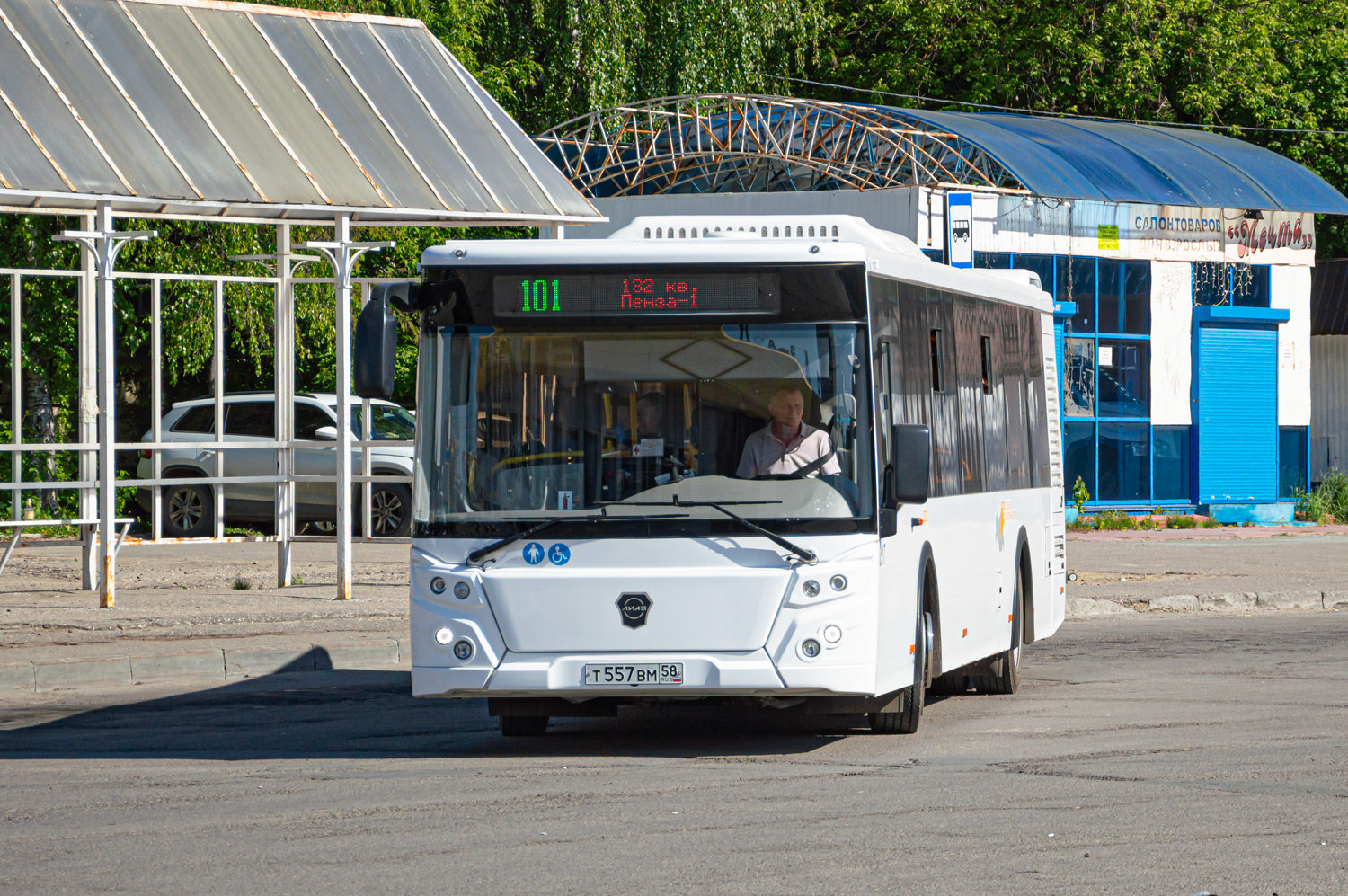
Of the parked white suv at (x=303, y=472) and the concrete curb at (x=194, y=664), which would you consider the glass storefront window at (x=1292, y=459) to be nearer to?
the parked white suv at (x=303, y=472)

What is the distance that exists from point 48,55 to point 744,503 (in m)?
9.61

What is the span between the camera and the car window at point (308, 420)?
25.9 m

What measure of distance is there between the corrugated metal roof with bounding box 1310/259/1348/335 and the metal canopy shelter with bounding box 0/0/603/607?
20811 millimetres

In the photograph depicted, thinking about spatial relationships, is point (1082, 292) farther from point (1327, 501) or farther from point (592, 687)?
point (592, 687)

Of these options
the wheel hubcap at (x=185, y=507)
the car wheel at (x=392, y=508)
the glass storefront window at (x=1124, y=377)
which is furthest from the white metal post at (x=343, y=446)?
the glass storefront window at (x=1124, y=377)

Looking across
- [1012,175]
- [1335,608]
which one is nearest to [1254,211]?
[1012,175]

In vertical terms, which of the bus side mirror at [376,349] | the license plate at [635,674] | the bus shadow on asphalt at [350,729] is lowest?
the bus shadow on asphalt at [350,729]

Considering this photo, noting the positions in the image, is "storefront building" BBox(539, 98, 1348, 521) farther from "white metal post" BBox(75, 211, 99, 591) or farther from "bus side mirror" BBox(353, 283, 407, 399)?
"bus side mirror" BBox(353, 283, 407, 399)

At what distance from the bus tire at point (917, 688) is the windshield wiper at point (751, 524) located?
108 centimetres

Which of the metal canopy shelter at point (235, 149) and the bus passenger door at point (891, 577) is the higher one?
the metal canopy shelter at point (235, 149)

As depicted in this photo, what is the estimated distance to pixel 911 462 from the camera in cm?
944

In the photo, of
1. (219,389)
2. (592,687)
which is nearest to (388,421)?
(219,389)

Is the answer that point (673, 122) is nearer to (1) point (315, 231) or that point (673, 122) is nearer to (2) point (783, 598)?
(1) point (315, 231)

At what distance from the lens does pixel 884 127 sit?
28.8 m
